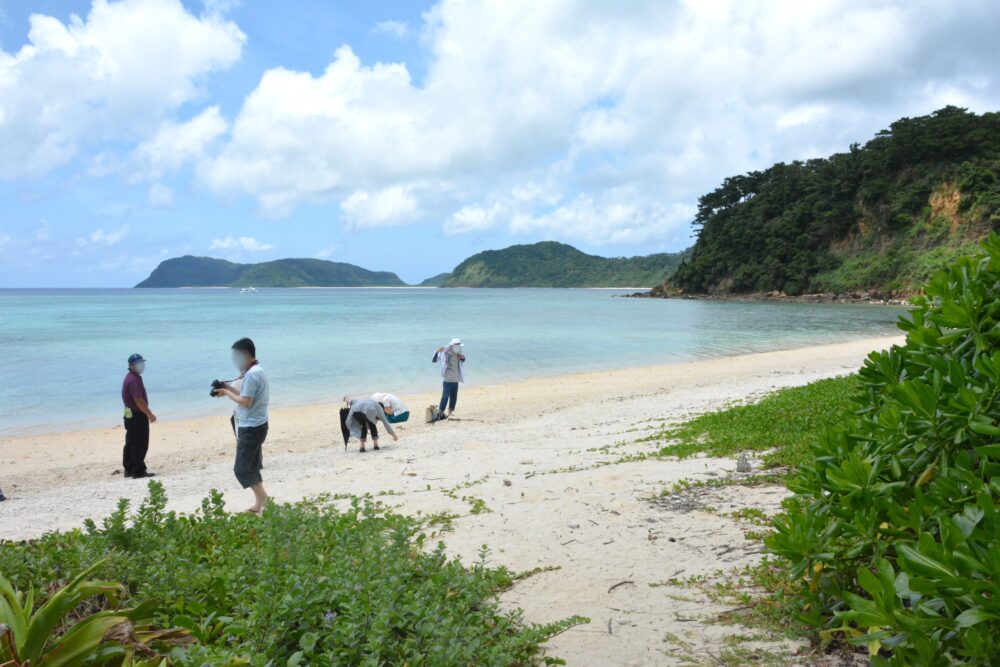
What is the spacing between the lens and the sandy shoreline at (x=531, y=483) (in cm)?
408

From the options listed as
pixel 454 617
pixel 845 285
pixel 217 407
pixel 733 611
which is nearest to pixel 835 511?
pixel 733 611

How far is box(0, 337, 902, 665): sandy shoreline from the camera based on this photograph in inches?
161

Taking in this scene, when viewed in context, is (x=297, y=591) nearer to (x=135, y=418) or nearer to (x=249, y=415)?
(x=249, y=415)

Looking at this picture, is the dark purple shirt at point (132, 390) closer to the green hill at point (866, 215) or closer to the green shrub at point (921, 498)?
the green shrub at point (921, 498)

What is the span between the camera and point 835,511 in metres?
2.73

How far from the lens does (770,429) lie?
870 cm

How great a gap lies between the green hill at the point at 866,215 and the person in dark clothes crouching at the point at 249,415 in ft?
228

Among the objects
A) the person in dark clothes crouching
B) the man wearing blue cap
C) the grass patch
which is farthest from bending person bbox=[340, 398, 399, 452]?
the grass patch

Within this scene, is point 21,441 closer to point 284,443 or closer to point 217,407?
point 217,407

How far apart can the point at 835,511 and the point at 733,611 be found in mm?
1170

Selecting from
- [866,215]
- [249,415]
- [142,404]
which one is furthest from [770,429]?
[866,215]

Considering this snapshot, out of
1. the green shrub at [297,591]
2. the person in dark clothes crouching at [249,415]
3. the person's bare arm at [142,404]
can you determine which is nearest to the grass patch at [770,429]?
the green shrub at [297,591]

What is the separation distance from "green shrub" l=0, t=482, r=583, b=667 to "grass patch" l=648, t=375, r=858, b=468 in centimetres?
433

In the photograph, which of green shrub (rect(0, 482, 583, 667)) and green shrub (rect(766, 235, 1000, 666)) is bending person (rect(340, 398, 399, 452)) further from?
green shrub (rect(766, 235, 1000, 666))
